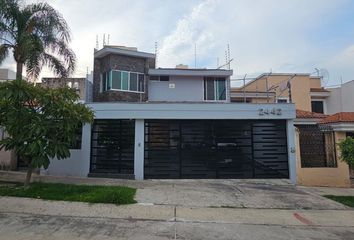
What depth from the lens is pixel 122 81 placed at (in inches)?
737

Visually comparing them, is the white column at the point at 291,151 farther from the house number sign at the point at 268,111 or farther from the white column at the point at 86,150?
the white column at the point at 86,150

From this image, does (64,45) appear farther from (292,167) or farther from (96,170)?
(292,167)

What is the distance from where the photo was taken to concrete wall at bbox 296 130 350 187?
45.4 ft

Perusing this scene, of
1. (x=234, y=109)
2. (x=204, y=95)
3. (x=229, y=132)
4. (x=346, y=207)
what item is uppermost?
(x=204, y=95)

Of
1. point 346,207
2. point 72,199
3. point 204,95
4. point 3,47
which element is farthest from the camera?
point 204,95

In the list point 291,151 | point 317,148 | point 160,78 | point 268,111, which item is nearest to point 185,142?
point 268,111

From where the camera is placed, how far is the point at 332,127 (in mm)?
14570

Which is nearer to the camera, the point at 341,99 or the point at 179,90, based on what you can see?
the point at 179,90

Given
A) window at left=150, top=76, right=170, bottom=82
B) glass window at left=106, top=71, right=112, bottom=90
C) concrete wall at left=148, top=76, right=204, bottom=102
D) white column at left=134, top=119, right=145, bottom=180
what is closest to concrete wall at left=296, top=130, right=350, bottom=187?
white column at left=134, top=119, right=145, bottom=180

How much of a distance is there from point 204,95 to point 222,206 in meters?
12.2

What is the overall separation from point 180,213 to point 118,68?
12403mm

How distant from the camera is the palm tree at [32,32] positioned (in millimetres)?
12828

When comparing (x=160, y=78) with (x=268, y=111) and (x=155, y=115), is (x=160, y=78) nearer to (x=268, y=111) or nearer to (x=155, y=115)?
(x=155, y=115)

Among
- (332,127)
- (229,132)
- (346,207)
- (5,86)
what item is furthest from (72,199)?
(332,127)
